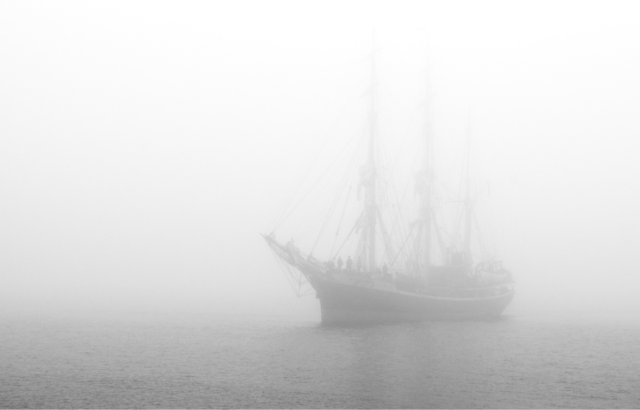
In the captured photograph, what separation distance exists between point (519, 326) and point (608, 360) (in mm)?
32950

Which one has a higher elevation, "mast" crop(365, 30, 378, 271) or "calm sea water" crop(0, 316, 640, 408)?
"mast" crop(365, 30, 378, 271)

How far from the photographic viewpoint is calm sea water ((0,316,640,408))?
1433 inches

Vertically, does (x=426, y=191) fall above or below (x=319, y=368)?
above

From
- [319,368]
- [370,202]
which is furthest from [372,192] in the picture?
[319,368]

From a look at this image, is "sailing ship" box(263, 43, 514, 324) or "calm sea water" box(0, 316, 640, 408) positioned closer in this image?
"calm sea water" box(0, 316, 640, 408)

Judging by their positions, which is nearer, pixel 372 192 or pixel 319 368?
pixel 319 368

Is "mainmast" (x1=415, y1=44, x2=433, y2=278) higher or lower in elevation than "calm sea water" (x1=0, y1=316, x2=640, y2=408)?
higher

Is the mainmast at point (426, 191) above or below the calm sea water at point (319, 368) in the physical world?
above

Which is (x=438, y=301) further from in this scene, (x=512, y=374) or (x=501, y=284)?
(x=512, y=374)

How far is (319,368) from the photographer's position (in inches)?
1807

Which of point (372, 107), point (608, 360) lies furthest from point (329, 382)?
point (372, 107)

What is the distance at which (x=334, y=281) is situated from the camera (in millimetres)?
74688

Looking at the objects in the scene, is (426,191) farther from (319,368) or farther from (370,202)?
(319,368)

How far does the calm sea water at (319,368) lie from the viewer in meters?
36.4
